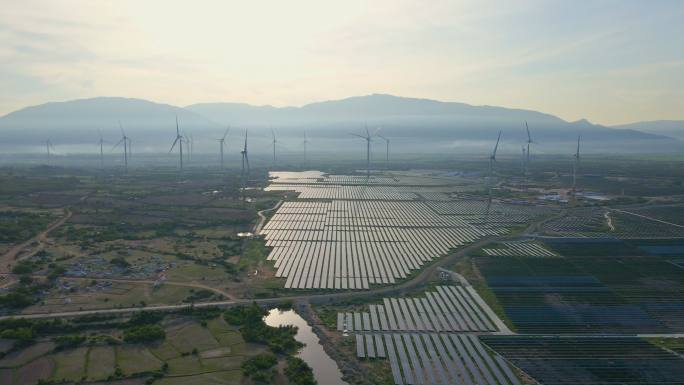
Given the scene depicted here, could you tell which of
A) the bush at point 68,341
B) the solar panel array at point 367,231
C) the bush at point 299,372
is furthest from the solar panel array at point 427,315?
the bush at point 68,341

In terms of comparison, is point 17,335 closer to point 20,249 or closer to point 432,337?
point 20,249

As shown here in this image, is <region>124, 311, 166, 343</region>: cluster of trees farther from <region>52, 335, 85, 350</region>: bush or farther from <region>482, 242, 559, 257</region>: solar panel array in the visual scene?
<region>482, 242, 559, 257</region>: solar panel array

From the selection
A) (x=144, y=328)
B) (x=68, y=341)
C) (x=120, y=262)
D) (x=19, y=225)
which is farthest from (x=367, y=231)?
(x=19, y=225)

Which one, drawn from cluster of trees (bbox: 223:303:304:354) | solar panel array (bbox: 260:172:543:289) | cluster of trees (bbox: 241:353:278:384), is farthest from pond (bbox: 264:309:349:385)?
solar panel array (bbox: 260:172:543:289)

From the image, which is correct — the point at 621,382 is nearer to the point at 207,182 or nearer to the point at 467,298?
the point at 467,298

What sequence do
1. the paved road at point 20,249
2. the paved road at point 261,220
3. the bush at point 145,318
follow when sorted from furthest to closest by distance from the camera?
the paved road at point 261,220 < the paved road at point 20,249 < the bush at point 145,318

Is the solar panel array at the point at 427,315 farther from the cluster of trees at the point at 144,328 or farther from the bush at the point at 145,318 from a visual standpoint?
the bush at the point at 145,318

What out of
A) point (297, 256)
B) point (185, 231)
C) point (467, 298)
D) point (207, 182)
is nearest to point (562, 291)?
point (467, 298)
